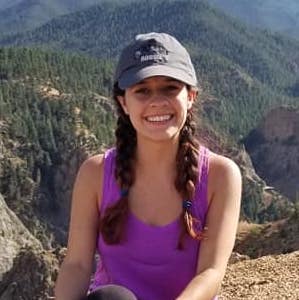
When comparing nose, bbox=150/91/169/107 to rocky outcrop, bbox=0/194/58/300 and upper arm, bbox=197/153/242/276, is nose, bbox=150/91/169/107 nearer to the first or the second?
upper arm, bbox=197/153/242/276

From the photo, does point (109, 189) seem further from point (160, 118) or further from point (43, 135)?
point (43, 135)

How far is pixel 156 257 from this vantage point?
4.12 m

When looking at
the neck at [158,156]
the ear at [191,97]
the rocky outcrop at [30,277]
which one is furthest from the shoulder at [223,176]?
the rocky outcrop at [30,277]

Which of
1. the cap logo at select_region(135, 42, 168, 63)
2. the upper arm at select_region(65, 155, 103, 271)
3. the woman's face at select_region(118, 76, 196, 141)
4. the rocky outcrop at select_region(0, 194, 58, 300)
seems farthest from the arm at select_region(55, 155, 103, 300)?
the rocky outcrop at select_region(0, 194, 58, 300)

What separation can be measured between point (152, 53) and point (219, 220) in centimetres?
98

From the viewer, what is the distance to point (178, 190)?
421cm

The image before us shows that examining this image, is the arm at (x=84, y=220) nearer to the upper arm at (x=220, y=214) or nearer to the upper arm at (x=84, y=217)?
the upper arm at (x=84, y=217)

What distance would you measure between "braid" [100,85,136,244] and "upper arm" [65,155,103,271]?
0.10 meters

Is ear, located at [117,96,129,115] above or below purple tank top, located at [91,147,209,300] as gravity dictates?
above

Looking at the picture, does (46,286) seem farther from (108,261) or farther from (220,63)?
(220,63)

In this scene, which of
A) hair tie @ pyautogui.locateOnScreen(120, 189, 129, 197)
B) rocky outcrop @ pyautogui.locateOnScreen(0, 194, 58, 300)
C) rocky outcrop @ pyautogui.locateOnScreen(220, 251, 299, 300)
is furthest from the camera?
rocky outcrop @ pyautogui.locateOnScreen(0, 194, 58, 300)

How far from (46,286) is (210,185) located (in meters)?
27.4

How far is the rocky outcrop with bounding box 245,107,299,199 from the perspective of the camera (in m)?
100

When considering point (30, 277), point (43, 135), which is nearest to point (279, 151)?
point (43, 135)
